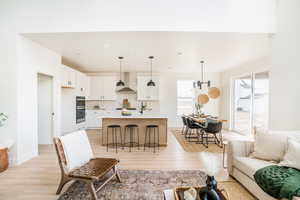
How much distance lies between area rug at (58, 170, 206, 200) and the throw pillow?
3.96ft

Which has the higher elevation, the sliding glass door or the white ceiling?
the white ceiling

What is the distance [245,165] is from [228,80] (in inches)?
226

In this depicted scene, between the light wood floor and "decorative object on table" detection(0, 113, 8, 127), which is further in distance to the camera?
"decorative object on table" detection(0, 113, 8, 127)

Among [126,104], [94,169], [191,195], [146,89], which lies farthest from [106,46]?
[191,195]

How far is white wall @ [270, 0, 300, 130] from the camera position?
289 cm

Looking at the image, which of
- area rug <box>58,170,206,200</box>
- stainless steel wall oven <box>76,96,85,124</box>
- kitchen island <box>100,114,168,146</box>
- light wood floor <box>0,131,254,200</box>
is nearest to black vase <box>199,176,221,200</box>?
area rug <box>58,170,206,200</box>

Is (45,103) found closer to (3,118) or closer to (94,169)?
(3,118)

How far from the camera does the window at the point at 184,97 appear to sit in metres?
8.07

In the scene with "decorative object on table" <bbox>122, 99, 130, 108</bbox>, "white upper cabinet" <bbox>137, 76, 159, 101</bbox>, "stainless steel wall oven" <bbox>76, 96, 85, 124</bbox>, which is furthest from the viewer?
"decorative object on table" <bbox>122, 99, 130, 108</bbox>

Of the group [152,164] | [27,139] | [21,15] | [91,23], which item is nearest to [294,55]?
[152,164]

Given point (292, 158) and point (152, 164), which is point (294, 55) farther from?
point (152, 164)

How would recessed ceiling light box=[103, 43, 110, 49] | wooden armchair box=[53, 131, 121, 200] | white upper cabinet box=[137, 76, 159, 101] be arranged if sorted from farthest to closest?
white upper cabinet box=[137, 76, 159, 101] < recessed ceiling light box=[103, 43, 110, 49] < wooden armchair box=[53, 131, 121, 200]

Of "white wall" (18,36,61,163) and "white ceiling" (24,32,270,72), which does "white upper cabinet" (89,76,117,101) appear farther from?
"white wall" (18,36,61,163)

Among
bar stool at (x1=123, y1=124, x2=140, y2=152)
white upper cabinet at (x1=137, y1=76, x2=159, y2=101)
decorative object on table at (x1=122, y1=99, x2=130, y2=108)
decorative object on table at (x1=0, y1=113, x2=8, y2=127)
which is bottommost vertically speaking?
bar stool at (x1=123, y1=124, x2=140, y2=152)
